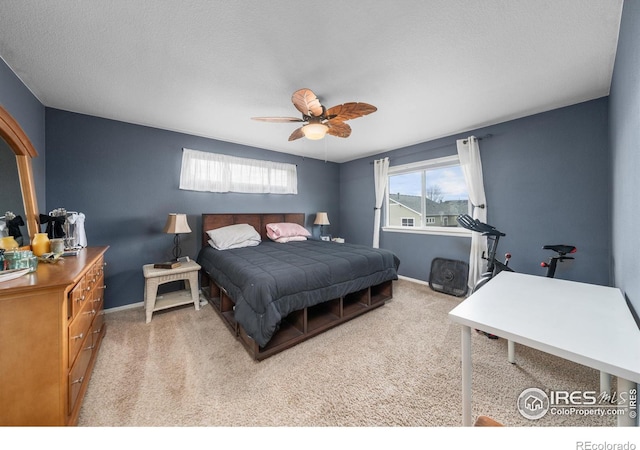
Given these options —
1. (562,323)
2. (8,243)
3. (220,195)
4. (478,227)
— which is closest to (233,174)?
(220,195)

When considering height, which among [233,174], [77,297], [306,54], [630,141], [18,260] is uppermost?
[306,54]

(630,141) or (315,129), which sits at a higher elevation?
(315,129)

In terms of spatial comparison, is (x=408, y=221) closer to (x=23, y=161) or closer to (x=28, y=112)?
(x=23, y=161)

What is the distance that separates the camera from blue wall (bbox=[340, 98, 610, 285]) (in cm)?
244

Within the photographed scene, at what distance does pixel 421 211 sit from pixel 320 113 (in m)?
2.71

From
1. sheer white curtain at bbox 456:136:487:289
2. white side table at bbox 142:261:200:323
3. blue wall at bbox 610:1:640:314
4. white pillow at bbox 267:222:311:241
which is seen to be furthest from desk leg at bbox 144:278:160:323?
sheer white curtain at bbox 456:136:487:289

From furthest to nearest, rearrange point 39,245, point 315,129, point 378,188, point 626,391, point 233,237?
point 378,188 → point 233,237 → point 315,129 → point 39,245 → point 626,391

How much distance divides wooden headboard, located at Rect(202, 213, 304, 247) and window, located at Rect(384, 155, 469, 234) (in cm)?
189

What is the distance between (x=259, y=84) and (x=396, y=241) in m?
3.37

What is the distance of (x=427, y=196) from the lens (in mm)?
3986

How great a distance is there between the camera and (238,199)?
3.92 m

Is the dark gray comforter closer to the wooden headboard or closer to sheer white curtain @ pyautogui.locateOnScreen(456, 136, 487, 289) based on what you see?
the wooden headboard

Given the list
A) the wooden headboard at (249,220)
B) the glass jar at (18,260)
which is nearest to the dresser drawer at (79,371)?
the glass jar at (18,260)

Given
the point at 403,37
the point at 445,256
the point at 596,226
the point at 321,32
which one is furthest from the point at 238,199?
the point at 596,226
